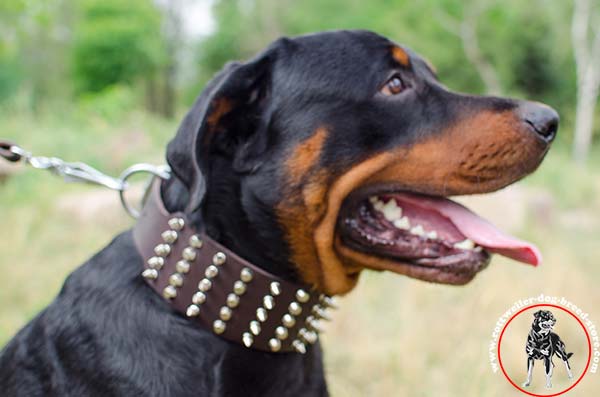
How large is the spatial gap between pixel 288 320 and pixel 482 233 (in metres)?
0.73

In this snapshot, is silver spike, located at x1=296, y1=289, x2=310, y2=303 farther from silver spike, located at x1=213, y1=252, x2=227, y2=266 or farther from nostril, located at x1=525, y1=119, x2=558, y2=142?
nostril, located at x1=525, y1=119, x2=558, y2=142

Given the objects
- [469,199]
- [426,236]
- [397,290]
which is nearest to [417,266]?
[426,236]

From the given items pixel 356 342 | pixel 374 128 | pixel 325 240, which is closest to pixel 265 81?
pixel 374 128

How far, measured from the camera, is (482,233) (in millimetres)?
2430

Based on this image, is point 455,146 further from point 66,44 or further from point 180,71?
point 180,71

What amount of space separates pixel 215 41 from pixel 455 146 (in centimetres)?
3816

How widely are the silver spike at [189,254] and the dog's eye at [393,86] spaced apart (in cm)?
89

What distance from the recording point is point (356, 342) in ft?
15.1

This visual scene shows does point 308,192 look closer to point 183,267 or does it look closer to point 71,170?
point 183,267

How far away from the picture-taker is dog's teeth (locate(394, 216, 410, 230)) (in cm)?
244

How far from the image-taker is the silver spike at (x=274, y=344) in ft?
7.18

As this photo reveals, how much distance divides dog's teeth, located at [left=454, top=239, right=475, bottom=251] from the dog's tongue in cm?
1

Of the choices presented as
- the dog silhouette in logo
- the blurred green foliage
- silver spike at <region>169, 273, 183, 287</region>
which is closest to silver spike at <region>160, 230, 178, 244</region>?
silver spike at <region>169, 273, 183, 287</region>

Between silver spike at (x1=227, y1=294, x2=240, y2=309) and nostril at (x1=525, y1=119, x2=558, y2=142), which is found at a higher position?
nostril at (x1=525, y1=119, x2=558, y2=142)
